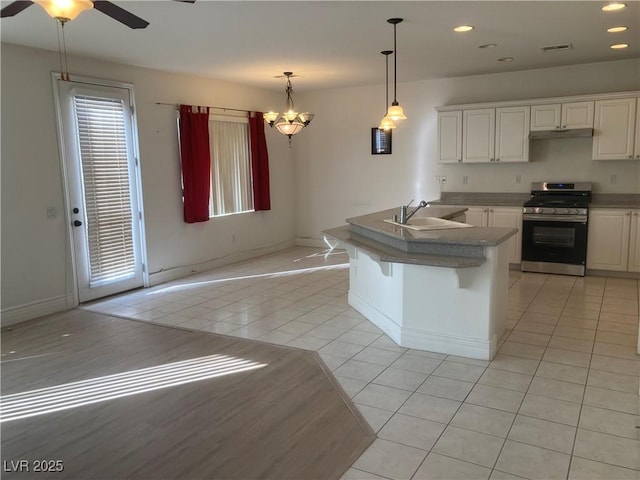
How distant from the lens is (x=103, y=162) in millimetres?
5648

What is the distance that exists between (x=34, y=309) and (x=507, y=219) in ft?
18.8

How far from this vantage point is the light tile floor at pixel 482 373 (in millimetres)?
2539

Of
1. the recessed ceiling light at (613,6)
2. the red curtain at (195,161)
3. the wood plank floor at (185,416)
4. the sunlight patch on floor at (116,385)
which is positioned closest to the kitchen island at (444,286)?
the wood plank floor at (185,416)

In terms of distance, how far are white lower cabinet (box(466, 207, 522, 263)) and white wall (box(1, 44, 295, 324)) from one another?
3507mm

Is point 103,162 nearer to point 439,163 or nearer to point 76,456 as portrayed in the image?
point 76,456

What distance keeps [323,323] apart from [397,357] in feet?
3.40

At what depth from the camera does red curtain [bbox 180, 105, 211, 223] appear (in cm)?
656

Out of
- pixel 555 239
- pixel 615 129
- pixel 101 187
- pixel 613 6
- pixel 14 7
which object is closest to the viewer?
pixel 14 7

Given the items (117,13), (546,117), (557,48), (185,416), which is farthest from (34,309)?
(546,117)

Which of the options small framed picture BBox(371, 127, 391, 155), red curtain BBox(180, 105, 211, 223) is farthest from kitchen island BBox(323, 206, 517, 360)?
small framed picture BBox(371, 127, 391, 155)

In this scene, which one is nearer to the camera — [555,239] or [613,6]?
[613,6]

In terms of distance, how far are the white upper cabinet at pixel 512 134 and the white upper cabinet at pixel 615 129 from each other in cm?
80

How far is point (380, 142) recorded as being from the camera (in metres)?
7.98

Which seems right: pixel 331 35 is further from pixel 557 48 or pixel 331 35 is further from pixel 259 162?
pixel 259 162
